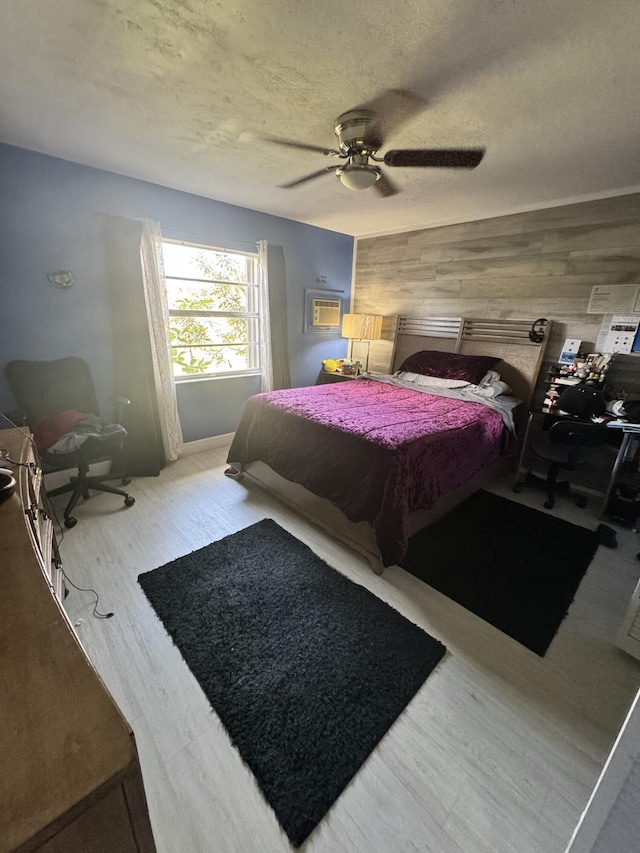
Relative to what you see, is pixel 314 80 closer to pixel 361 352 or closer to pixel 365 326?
pixel 365 326

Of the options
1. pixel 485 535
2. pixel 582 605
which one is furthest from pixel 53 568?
pixel 582 605

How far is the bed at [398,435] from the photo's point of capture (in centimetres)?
207

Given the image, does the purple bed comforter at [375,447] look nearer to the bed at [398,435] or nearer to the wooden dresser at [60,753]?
the bed at [398,435]

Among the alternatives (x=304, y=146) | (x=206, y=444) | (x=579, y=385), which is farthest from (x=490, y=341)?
(x=206, y=444)

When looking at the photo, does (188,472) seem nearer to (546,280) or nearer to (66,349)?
(66,349)

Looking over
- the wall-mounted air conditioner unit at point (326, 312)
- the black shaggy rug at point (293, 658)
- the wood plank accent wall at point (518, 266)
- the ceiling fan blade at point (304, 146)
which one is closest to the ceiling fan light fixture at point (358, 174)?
the ceiling fan blade at point (304, 146)

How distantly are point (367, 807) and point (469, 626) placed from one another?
3.04 ft

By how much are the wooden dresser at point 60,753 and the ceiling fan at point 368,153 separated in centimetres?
231

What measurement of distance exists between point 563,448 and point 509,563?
116 cm

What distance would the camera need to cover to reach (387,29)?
124 centimetres

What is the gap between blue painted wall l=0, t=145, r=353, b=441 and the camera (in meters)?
2.42

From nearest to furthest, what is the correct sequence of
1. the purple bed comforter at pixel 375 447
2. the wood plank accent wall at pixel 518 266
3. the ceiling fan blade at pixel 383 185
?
the purple bed comforter at pixel 375 447 → the ceiling fan blade at pixel 383 185 → the wood plank accent wall at pixel 518 266

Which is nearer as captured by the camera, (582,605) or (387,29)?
(387,29)

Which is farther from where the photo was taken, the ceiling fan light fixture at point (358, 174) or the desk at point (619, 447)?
the desk at point (619, 447)
